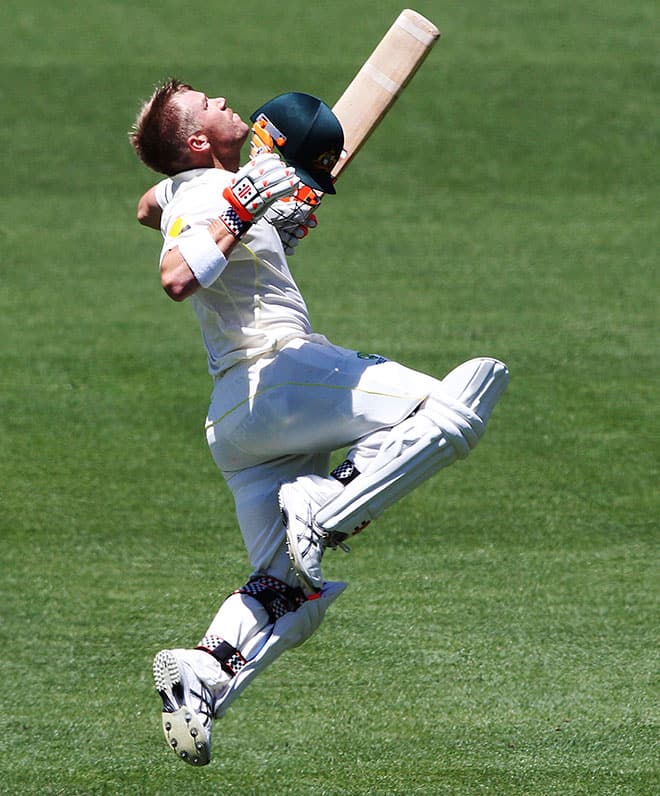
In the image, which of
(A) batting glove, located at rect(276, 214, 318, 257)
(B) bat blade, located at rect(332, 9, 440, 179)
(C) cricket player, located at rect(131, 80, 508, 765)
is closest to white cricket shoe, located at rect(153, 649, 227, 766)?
(C) cricket player, located at rect(131, 80, 508, 765)

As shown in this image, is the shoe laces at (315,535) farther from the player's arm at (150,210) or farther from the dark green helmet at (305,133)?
the player's arm at (150,210)

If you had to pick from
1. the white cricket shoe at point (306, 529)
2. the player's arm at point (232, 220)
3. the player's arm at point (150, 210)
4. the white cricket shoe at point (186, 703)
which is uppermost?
the player's arm at point (232, 220)

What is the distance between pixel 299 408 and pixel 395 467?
1.27ft

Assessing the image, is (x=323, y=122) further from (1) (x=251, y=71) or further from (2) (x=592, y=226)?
(1) (x=251, y=71)

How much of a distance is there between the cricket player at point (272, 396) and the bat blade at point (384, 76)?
0.58 metres

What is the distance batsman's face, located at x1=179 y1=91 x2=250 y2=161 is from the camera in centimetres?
516

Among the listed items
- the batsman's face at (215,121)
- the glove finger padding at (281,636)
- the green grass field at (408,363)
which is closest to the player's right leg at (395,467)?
the glove finger padding at (281,636)

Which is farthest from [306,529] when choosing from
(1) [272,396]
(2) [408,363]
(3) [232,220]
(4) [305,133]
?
(2) [408,363]

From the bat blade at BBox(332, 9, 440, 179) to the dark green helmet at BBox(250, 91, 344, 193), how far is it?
23.2 inches

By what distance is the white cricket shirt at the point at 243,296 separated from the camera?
5125mm

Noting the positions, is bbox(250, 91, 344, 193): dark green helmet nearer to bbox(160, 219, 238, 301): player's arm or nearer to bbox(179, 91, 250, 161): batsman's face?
bbox(179, 91, 250, 161): batsman's face

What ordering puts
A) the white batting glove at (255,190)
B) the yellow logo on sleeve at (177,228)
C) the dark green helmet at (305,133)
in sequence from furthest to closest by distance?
the dark green helmet at (305,133) < the yellow logo on sleeve at (177,228) < the white batting glove at (255,190)

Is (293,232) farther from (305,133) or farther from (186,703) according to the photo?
(186,703)

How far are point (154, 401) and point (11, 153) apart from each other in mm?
5329
